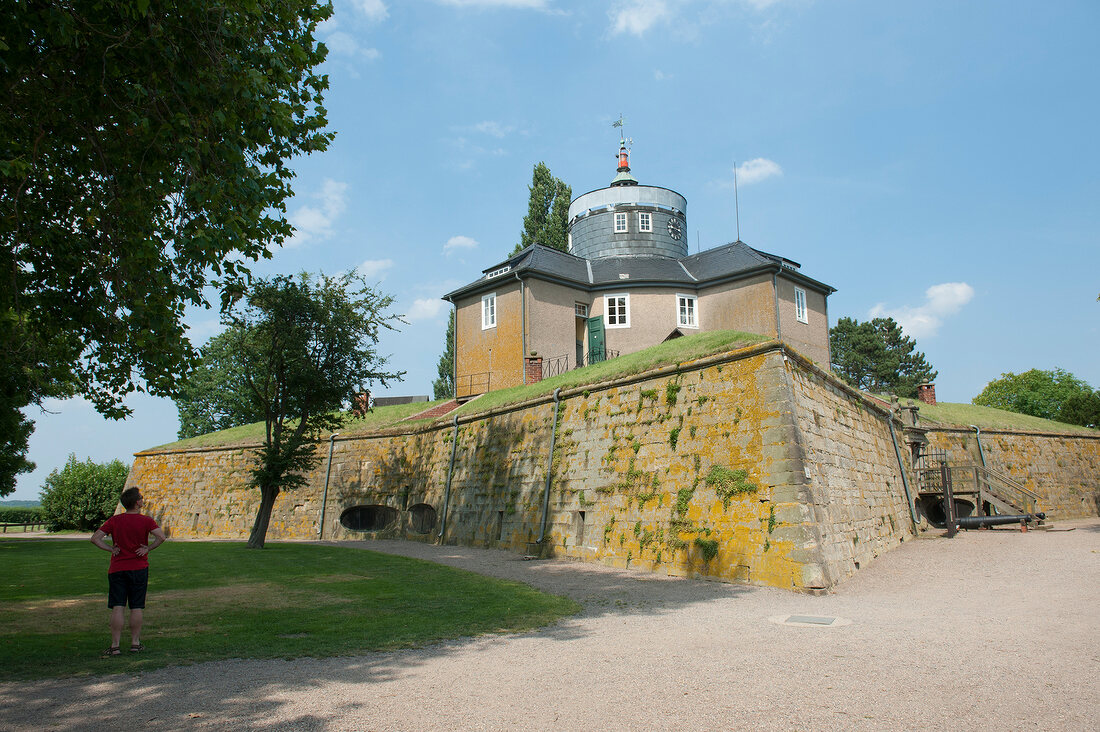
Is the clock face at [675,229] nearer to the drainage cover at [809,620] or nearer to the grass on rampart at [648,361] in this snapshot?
the grass on rampart at [648,361]

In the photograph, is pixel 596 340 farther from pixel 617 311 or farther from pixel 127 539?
pixel 127 539

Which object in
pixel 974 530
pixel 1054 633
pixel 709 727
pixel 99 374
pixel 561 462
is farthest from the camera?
pixel 974 530

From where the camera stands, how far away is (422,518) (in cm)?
2238

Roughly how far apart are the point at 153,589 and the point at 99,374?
12.6ft

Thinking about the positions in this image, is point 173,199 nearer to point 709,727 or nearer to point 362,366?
point 709,727

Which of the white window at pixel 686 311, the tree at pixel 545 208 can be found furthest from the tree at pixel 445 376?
the white window at pixel 686 311

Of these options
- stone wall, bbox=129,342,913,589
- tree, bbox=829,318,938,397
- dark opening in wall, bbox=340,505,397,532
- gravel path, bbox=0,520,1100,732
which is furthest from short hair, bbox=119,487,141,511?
tree, bbox=829,318,938,397

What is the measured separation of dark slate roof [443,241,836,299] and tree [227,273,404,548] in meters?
10.2

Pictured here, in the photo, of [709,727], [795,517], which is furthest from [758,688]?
[795,517]

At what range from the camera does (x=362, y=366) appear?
66.6 ft

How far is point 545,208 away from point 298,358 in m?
31.4

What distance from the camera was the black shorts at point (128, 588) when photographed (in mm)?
6641

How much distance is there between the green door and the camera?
30125 mm

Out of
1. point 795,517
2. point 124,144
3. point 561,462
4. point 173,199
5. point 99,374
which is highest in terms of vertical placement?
point 124,144
